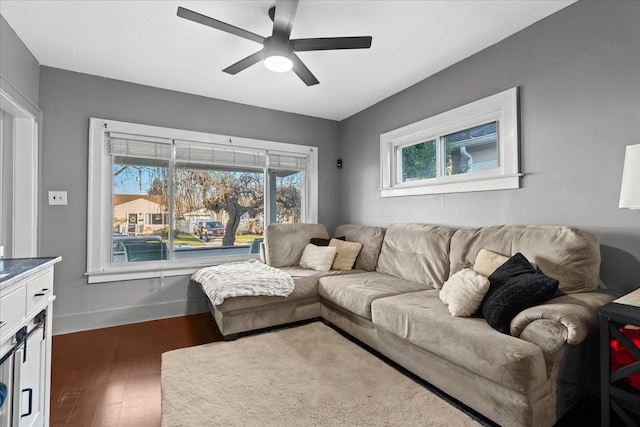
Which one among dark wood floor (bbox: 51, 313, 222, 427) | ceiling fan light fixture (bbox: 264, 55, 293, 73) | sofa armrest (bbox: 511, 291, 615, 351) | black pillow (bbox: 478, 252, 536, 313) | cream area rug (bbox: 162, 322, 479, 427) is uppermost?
ceiling fan light fixture (bbox: 264, 55, 293, 73)

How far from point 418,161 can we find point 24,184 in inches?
149

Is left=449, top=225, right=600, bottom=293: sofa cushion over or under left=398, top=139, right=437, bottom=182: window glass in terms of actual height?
under

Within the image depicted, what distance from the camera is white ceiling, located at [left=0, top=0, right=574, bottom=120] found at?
6.97 feet

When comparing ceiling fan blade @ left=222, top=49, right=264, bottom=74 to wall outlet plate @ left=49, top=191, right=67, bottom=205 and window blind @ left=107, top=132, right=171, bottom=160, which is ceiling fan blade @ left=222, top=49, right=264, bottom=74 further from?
wall outlet plate @ left=49, top=191, right=67, bottom=205

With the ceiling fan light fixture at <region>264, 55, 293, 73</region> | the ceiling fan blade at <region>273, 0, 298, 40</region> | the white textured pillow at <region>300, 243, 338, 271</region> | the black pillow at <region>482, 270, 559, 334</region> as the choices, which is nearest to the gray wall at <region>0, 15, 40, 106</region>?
the ceiling fan light fixture at <region>264, 55, 293, 73</region>

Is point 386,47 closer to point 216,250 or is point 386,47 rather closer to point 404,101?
point 404,101

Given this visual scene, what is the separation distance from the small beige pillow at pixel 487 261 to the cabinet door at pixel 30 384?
2539 millimetres

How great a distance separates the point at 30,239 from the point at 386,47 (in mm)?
3457

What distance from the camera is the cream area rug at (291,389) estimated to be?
169cm

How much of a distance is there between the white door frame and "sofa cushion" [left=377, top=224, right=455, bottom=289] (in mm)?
3256

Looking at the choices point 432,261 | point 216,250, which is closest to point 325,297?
point 432,261

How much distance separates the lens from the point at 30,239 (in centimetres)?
264

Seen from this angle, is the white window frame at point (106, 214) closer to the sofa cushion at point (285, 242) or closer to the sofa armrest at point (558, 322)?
the sofa cushion at point (285, 242)

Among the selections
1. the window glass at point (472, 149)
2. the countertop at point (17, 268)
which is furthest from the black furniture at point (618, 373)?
the countertop at point (17, 268)
